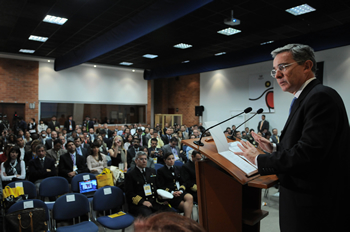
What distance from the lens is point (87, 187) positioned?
4195mm

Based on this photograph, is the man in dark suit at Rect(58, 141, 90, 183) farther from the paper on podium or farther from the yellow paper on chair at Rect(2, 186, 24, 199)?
the paper on podium

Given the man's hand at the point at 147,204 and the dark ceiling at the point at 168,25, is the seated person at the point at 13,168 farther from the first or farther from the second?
the dark ceiling at the point at 168,25

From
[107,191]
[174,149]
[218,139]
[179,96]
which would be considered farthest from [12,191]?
[179,96]

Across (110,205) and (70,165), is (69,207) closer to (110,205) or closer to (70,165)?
(110,205)

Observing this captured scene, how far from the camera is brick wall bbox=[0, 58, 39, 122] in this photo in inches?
471

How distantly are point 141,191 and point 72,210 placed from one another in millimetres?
979

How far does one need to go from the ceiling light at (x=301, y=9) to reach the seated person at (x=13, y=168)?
7.58m

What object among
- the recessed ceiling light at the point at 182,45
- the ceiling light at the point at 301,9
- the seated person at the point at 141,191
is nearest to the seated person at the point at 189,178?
the seated person at the point at 141,191

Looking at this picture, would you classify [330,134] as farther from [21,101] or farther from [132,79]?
[132,79]

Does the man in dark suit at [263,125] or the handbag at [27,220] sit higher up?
the man in dark suit at [263,125]

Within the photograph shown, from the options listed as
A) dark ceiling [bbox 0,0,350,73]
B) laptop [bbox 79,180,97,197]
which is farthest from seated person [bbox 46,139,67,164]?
dark ceiling [bbox 0,0,350,73]

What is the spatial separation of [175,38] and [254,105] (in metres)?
6.04

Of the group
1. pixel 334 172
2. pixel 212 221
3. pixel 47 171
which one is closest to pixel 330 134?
pixel 334 172

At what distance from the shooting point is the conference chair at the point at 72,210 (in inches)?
122
